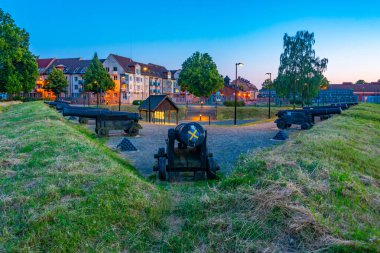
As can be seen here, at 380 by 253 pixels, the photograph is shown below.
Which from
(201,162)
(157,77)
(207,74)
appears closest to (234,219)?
(201,162)

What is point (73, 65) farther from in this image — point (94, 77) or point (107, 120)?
point (107, 120)

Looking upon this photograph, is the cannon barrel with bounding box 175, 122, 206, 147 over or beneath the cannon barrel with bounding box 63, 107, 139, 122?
beneath

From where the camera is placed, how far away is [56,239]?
11.8 feet

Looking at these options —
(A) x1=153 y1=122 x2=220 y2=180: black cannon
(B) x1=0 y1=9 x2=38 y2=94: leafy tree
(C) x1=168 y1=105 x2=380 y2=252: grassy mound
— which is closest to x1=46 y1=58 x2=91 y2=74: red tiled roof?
(B) x1=0 y1=9 x2=38 y2=94: leafy tree

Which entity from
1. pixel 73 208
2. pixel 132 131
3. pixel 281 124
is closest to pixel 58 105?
pixel 132 131

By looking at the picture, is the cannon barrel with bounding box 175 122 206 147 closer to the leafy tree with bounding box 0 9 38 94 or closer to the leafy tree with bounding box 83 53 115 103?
the leafy tree with bounding box 0 9 38 94

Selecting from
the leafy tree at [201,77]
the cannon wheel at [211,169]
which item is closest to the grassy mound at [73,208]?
the cannon wheel at [211,169]

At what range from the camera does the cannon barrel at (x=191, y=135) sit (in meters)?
7.96

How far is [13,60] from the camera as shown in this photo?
142 ft

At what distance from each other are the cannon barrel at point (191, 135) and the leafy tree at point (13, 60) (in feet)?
133

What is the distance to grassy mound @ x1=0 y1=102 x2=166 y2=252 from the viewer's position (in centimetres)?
366

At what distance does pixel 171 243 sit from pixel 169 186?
3.41 m

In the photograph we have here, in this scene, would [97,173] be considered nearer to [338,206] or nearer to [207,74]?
[338,206]

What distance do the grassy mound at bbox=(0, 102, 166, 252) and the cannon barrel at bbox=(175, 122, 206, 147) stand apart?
2113 mm
